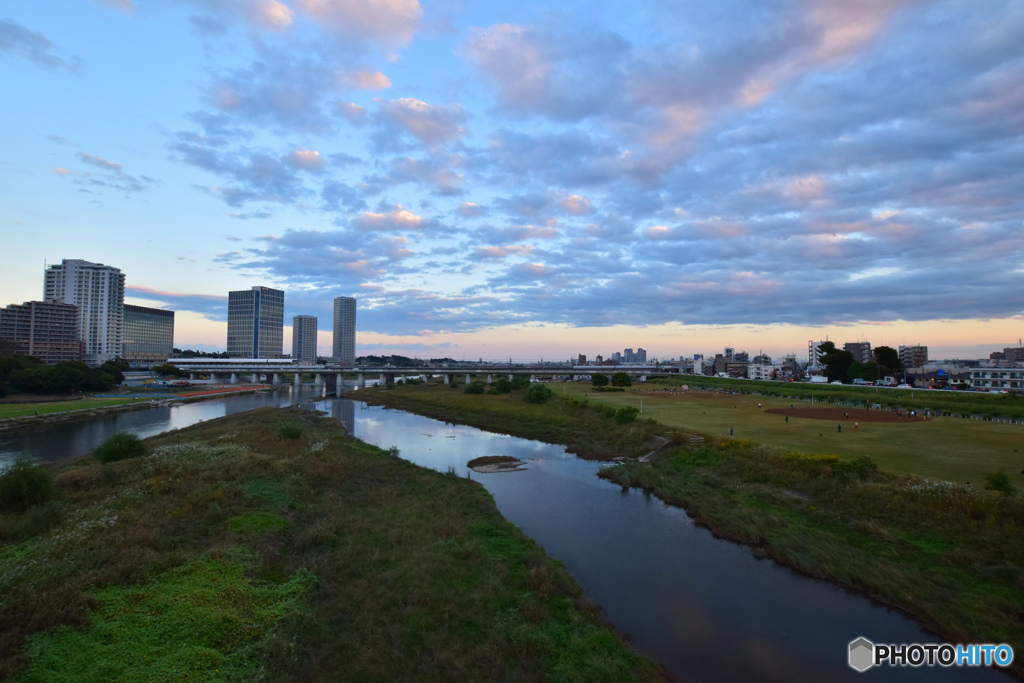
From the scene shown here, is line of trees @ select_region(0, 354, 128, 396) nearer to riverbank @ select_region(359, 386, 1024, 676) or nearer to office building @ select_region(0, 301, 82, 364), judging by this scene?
office building @ select_region(0, 301, 82, 364)

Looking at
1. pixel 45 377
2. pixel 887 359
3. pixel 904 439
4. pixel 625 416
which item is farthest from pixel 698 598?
pixel 887 359

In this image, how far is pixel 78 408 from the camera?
63125 mm

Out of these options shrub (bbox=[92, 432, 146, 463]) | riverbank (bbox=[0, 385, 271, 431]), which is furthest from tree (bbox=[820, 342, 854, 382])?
riverbank (bbox=[0, 385, 271, 431])

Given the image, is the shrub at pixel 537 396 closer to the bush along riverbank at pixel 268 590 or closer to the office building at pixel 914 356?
the bush along riverbank at pixel 268 590

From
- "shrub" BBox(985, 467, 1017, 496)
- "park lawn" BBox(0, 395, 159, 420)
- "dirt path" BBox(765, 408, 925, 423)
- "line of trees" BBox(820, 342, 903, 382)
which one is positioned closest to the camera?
"shrub" BBox(985, 467, 1017, 496)

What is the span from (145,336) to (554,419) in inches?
8057

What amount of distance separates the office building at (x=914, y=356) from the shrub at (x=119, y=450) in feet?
696

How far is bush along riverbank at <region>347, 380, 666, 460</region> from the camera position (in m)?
39.4

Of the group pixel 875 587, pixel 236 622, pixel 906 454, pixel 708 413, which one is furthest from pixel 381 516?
pixel 708 413

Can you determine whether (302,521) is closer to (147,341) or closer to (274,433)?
(274,433)

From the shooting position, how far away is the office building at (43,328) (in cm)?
13712

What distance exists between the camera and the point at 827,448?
29.5 metres

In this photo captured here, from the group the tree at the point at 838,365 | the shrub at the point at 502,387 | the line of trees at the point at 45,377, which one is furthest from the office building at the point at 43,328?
the tree at the point at 838,365

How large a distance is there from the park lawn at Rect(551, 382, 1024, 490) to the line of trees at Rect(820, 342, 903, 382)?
68009 mm
